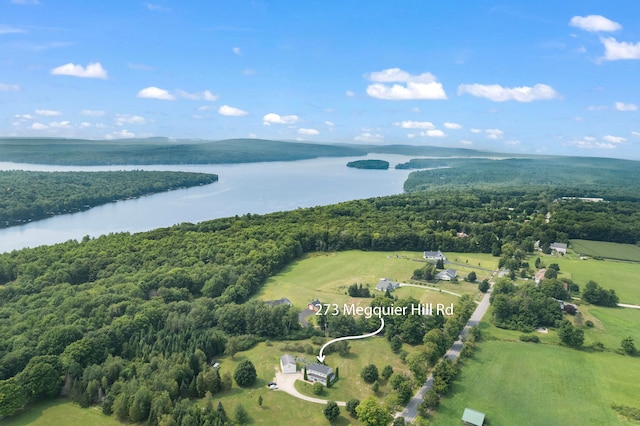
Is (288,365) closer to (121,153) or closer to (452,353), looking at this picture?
(452,353)

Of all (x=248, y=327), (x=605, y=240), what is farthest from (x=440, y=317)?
(x=605, y=240)

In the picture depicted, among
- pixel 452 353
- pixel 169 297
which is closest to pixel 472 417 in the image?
pixel 452 353

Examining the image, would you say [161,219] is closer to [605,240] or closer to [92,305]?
[92,305]

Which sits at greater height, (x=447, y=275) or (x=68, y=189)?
(x=68, y=189)

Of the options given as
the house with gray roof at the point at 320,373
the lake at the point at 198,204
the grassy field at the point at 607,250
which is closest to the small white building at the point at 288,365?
the house with gray roof at the point at 320,373

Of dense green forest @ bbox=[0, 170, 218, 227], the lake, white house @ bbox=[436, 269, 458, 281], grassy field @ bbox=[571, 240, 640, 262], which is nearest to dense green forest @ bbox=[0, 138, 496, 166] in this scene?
the lake

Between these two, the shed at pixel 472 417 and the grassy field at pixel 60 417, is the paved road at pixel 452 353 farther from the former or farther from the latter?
the grassy field at pixel 60 417
